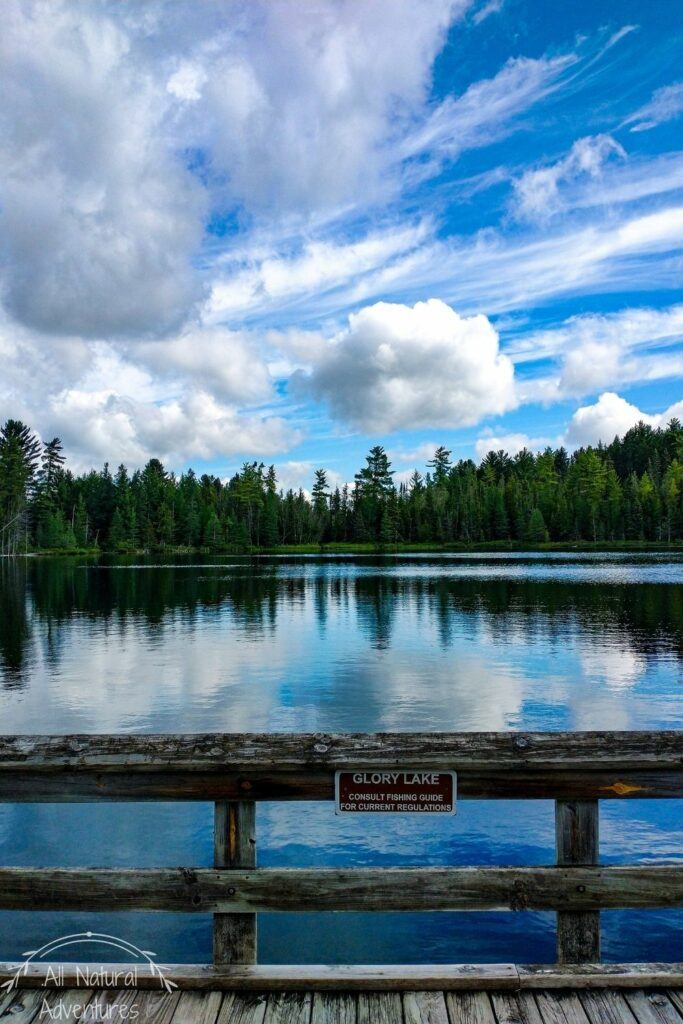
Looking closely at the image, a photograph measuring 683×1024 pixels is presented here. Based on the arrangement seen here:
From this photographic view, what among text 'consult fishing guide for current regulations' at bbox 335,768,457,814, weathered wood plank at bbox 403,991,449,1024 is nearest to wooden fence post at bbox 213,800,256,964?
text 'consult fishing guide for current regulations' at bbox 335,768,457,814

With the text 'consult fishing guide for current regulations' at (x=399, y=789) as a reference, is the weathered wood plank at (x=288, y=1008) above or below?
below

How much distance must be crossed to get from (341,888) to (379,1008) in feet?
2.05

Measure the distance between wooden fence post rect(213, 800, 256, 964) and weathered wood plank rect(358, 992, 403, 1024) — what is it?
68cm

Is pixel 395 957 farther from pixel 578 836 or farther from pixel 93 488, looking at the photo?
pixel 93 488

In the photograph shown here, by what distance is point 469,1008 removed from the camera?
402cm

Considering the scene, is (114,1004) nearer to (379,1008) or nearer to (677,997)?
(379,1008)

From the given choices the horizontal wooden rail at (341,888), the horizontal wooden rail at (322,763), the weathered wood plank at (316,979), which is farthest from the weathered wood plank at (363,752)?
the weathered wood plank at (316,979)

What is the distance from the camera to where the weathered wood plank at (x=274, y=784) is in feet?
13.8

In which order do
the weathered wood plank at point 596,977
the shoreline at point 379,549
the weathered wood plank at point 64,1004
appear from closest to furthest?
the weathered wood plank at point 64,1004 → the weathered wood plank at point 596,977 → the shoreline at point 379,549

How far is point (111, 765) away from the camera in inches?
166

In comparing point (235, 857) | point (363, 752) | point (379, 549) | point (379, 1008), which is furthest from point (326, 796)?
point (379, 549)

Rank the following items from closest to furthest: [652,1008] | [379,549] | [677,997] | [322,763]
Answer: [652,1008]
[677,997]
[322,763]
[379,549]

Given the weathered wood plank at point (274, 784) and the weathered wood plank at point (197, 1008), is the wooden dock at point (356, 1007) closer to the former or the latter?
the weathered wood plank at point (197, 1008)

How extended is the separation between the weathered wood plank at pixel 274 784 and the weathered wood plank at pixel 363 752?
58 mm
